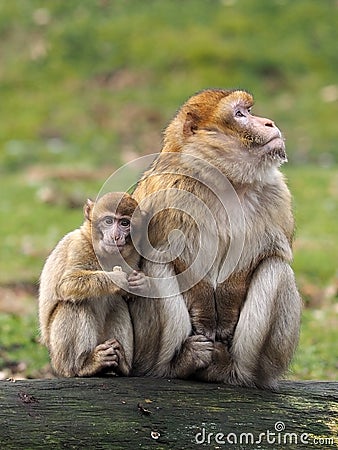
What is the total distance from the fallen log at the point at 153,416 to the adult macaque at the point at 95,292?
218mm

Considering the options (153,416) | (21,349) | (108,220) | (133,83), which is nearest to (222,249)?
(108,220)

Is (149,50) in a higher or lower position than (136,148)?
higher

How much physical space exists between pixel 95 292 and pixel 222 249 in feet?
2.80

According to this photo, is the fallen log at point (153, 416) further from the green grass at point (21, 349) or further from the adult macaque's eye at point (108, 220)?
the green grass at point (21, 349)

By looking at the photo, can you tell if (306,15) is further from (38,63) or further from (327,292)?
(327,292)

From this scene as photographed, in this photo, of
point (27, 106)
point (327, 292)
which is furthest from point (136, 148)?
point (327, 292)

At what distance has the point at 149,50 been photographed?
84.5ft

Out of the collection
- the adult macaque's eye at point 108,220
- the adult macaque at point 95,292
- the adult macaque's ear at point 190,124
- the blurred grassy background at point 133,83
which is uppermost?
the blurred grassy background at point 133,83

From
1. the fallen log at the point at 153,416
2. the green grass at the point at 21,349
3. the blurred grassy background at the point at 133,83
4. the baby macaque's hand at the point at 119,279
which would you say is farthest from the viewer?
the blurred grassy background at the point at 133,83

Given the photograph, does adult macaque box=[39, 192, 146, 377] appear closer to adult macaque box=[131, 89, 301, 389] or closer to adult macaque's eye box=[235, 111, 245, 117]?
adult macaque box=[131, 89, 301, 389]

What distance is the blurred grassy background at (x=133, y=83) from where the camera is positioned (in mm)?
18312

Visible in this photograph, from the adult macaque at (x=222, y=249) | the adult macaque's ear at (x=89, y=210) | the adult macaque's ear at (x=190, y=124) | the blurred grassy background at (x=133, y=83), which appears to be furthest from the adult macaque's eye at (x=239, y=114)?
the blurred grassy background at (x=133, y=83)

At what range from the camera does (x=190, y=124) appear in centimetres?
603

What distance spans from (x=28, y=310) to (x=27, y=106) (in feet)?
44.3
